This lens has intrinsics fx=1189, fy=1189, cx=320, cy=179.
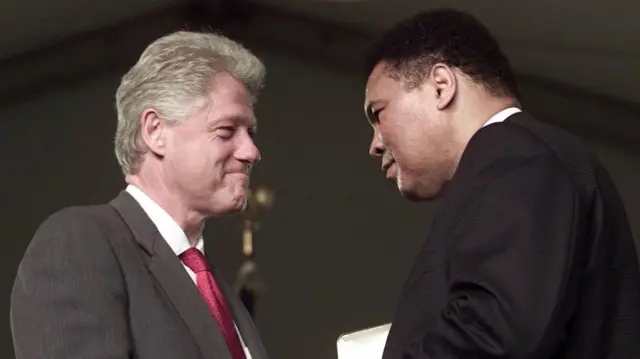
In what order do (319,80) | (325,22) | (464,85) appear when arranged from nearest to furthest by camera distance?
1. (464,85)
2. (325,22)
3. (319,80)

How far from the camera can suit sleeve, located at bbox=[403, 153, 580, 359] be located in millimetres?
1527

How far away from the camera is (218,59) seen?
2059 millimetres

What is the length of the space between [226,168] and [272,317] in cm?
395

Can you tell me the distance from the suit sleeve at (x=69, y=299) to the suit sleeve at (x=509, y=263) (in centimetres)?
44

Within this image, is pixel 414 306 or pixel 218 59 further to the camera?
pixel 218 59

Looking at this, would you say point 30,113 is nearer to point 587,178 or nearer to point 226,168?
point 226,168

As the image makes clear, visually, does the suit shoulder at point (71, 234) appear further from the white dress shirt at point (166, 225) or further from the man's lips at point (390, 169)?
the man's lips at point (390, 169)

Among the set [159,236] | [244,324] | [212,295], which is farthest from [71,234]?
[244,324]

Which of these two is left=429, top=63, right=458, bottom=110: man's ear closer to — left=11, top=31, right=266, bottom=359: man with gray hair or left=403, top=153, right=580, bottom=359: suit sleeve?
left=403, top=153, right=580, bottom=359: suit sleeve

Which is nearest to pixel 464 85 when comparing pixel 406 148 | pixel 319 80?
pixel 406 148

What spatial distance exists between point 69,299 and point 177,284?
225 mm

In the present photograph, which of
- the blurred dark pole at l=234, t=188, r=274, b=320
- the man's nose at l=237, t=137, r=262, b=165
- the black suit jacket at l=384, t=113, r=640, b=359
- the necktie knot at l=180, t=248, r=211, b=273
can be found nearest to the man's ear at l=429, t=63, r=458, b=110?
the black suit jacket at l=384, t=113, r=640, b=359

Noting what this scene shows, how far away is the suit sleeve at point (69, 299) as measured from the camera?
66.2 inches

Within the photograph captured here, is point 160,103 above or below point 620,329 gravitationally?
above
